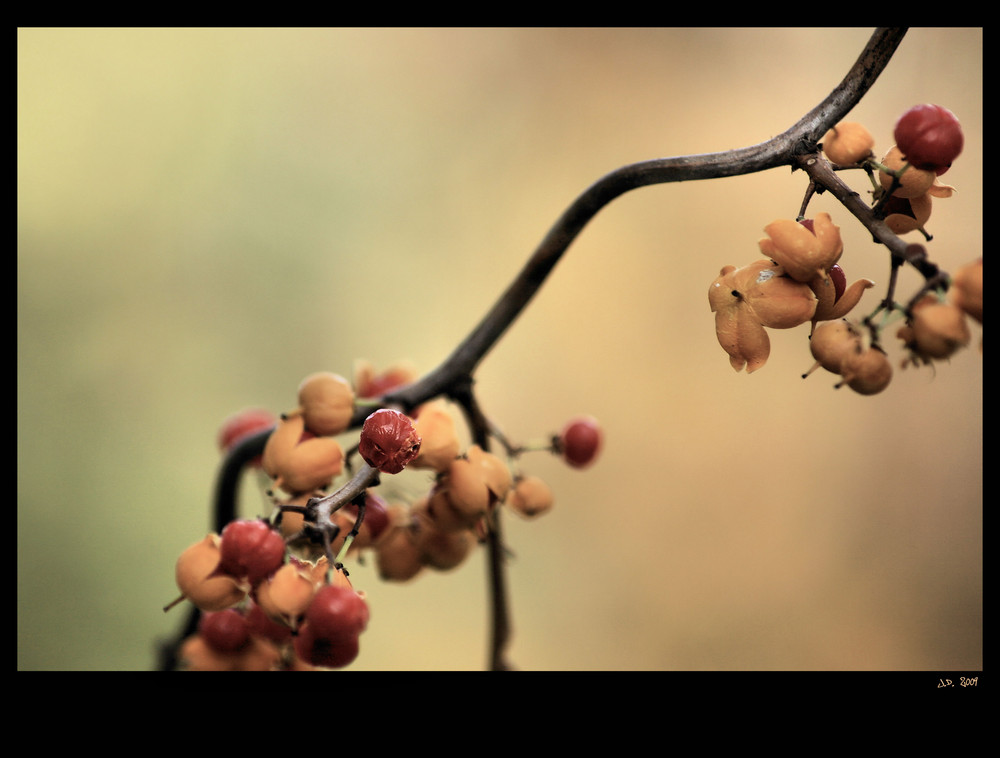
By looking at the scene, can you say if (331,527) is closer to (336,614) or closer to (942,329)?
(336,614)

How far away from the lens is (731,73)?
1681 millimetres

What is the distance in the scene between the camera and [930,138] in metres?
0.38

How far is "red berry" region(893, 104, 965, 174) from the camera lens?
14.8 inches

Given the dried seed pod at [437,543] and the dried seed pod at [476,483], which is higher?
the dried seed pod at [476,483]

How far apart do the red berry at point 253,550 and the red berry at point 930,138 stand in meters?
0.34

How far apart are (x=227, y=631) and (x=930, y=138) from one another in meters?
0.48

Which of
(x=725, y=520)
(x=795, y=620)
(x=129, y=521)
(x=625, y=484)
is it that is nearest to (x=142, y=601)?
(x=129, y=521)

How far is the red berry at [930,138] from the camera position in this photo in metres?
0.38

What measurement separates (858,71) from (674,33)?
58.9 inches

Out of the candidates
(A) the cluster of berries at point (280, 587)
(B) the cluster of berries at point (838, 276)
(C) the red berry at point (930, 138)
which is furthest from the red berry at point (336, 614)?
(C) the red berry at point (930, 138)

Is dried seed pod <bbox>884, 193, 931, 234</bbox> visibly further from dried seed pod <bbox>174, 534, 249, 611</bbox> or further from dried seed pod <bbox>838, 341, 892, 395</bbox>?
dried seed pod <bbox>174, 534, 249, 611</bbox>

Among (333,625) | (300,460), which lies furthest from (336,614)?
(300,460)

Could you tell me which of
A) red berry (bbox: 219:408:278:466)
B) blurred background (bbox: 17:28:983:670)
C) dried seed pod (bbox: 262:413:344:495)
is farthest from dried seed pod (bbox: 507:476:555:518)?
blurred background (bbox: 17:28:983:670)

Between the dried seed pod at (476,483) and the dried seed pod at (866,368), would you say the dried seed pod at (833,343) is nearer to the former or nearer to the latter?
the dried seed pod at (866,368)
